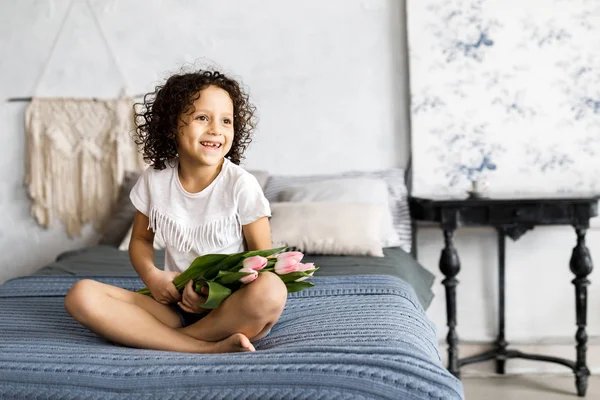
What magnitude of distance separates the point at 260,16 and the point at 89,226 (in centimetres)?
120

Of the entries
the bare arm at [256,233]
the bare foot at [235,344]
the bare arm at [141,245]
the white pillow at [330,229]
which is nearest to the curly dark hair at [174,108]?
the bare arm at [141,245]

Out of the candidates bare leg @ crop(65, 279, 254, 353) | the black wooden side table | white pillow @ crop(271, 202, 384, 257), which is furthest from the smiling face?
the black wooden side table

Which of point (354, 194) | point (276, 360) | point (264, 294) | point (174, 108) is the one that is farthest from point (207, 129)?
point (354, 194)

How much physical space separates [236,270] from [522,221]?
1.52 m

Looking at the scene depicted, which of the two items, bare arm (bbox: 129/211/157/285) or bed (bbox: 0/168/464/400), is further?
bare arm (bbox: 129/211/157/285)

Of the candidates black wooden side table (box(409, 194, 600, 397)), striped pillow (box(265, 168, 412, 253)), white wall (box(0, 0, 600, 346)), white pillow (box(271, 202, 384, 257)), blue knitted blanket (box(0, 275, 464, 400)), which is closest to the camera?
blue knitted blanket (box(0, 275, 464, 400))

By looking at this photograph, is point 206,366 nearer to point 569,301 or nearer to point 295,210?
point 295,210

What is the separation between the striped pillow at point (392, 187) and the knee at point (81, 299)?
148 cm

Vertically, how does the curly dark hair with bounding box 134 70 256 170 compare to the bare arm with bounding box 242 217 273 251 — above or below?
above

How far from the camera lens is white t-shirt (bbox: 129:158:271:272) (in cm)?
175

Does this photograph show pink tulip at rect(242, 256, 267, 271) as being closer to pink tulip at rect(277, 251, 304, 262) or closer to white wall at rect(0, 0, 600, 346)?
pink tulip at rect(277, 251, 304, 262)

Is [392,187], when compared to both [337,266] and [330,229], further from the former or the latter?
[337,266]

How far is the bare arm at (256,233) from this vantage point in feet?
5.81

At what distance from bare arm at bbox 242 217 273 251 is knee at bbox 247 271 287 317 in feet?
0.80
